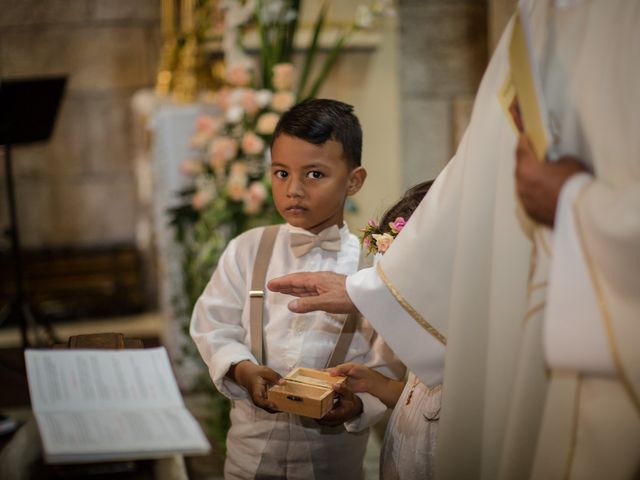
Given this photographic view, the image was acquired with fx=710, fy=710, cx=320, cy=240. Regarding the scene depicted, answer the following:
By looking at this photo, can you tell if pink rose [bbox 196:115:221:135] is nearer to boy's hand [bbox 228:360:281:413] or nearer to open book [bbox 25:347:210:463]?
boy's hand [bbox 228:360:281:413]

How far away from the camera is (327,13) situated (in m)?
4.02

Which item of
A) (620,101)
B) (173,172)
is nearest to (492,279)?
(620,101)

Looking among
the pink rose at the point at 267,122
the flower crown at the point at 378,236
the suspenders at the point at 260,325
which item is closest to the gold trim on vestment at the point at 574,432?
the flower crown at the point at 378,236

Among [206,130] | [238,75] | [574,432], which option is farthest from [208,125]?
[574,432]

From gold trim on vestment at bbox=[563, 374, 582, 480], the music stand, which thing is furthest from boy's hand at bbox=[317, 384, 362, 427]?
the music stand

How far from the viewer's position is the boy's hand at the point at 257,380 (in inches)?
63.4

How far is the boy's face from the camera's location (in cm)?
169

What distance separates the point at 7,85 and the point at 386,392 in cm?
310

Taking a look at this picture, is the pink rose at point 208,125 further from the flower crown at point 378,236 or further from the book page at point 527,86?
the book page at point 527,86

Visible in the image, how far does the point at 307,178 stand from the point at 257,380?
489mm

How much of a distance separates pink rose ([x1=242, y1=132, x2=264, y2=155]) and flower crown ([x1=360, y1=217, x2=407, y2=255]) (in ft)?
5.21

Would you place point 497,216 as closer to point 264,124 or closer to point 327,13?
point 264,124

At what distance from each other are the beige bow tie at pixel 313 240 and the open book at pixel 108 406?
475 mm

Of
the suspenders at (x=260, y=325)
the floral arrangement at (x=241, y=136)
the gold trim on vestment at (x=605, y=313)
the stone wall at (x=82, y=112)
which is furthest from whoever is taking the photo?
the stone wall at (x=82, y=112)
